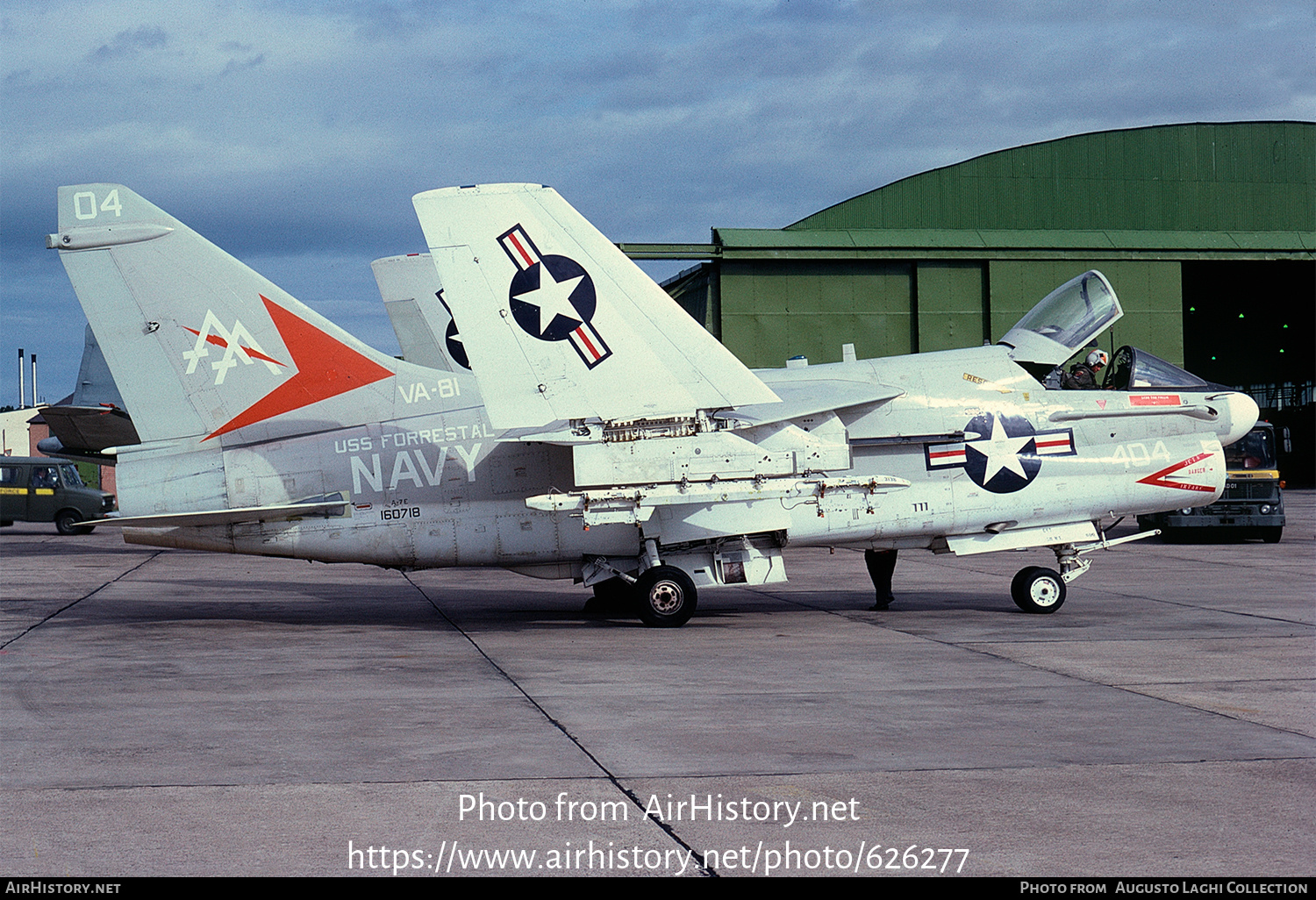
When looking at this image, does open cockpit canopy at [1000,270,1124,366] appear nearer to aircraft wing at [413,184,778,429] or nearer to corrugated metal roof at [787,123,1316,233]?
aircraft wing at [413,184,778,429]

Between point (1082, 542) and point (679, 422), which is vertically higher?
point (679, 422)

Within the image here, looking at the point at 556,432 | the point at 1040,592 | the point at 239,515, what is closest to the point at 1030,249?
the point at 1040,592

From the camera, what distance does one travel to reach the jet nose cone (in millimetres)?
14258

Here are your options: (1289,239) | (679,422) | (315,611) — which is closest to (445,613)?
(315,611)

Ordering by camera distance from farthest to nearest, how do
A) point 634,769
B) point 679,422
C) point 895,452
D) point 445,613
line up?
point 445,613 < point 895,452 < point 679,422 < point 634,769

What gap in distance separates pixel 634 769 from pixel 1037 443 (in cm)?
872

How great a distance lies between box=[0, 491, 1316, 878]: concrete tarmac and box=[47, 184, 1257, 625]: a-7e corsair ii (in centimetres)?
106

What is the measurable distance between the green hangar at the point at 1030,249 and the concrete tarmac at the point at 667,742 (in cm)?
2157

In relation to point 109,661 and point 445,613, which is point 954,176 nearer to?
point 445,613

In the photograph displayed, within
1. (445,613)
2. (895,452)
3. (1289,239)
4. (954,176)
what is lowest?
(445,613)

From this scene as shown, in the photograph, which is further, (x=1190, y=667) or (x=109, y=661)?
(x=109, y=661)

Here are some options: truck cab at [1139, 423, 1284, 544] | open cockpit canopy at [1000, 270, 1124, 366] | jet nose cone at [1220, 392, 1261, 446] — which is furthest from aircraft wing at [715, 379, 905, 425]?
truck cab at [1139, 423, 1284, 544]

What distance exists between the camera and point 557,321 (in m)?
12.4

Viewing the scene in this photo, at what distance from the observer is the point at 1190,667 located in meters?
9.94
